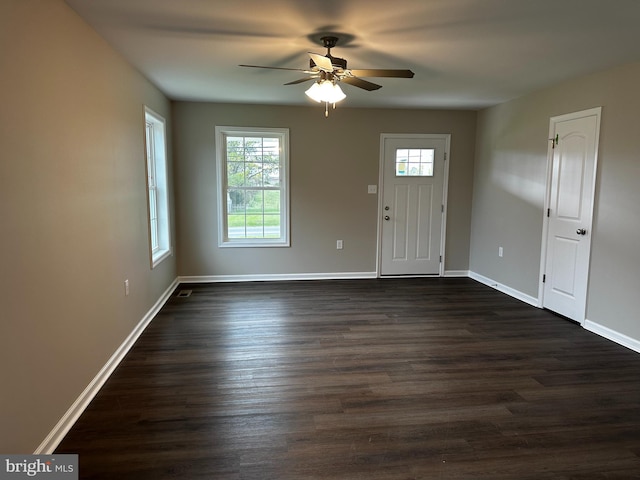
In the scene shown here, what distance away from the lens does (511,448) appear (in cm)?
207

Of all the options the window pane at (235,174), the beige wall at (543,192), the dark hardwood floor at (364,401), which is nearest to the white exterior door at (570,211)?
the beige wall at (543,192)

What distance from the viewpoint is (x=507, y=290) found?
5016 mm

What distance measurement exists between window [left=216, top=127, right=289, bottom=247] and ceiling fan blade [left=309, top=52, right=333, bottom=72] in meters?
2.69

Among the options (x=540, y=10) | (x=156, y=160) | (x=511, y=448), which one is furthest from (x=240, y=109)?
(x=511, y=448)

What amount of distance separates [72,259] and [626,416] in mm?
3397

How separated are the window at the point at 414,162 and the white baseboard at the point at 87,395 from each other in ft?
12.5

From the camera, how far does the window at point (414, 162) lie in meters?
5.66

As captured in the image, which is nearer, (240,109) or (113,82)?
(113,82)

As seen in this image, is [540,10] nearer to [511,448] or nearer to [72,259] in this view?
[511,448]

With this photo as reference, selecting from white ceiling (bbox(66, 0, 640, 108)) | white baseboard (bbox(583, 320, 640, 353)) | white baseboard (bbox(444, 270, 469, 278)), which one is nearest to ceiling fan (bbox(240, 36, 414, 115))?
white ceiling (bbox(66, 0, 640, 108))

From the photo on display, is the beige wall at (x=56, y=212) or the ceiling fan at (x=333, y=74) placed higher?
the ceiling fan at (x=333, y=74)

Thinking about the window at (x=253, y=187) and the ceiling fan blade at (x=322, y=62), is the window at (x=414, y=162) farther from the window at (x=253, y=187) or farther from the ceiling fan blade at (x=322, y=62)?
the ceiling fan blade at (x=322, y=62)

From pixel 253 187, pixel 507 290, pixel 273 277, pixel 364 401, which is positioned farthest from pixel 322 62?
pixel 507 290

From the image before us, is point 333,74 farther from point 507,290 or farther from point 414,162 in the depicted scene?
point 507,290
